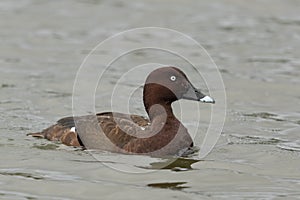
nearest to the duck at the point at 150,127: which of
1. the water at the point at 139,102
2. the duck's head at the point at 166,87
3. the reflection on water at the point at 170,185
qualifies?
the duck's head at the point at 166,87

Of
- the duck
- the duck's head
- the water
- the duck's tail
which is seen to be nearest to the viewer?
the water

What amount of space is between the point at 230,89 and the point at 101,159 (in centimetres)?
420

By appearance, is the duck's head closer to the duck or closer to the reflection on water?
the duck

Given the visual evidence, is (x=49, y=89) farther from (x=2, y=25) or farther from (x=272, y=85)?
(x=2, y=25)

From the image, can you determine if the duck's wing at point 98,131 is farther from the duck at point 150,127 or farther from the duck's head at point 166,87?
the duck's head at point 166,87

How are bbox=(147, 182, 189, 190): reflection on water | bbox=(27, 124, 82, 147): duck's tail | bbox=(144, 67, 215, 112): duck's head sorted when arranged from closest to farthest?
bbox=(147, 182, 189, 190): reflection on water → bbox=(144, 67, 215, 112): duck's head → bbox=(27, 124, 82, 147): duck's tail

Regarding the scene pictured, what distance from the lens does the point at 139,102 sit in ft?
42.3

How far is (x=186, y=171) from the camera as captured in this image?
9.63 m

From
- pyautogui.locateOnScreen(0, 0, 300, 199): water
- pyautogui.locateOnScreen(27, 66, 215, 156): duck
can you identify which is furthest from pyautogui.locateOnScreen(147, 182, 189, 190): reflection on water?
pyautogui.locateOnScreen(27, 66, 215, 156): duck

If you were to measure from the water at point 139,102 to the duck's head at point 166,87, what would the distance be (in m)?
0.70

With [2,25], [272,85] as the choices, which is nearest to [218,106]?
[272,85]

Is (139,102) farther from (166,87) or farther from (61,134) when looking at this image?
(166,87)

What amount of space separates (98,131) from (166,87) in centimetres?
88

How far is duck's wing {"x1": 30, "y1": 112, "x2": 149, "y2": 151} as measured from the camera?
32.8ft
